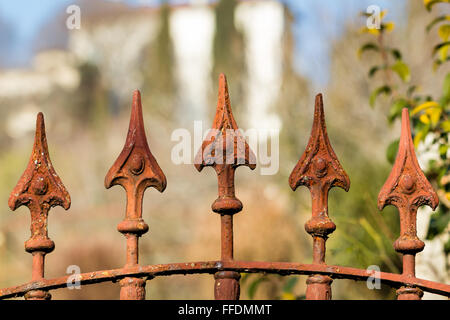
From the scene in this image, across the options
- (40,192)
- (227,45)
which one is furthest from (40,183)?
(227,45)

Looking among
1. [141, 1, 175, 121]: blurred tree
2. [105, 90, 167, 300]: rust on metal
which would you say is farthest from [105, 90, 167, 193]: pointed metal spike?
[141, 1, 175, 121]: blurred tree

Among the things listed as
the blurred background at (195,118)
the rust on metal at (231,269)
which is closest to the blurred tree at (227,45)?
the blurred background at (195,118)

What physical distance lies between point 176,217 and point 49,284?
23.5 metres

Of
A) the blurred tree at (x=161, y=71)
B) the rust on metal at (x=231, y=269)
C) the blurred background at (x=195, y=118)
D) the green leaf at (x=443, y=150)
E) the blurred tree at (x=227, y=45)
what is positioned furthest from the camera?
the blurred tree at (x=227, y=45)

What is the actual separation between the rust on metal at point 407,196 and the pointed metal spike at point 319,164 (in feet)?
0.36

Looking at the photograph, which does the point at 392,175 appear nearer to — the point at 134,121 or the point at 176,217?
the point at 134,121

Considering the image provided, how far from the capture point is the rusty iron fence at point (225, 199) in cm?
163

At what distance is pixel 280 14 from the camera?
112 ft

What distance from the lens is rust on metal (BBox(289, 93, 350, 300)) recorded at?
169cm

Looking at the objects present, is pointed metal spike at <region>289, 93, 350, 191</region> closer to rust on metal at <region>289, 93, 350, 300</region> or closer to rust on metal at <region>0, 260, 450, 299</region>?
rust on metal at <region>289, 93, 350, 300</region>

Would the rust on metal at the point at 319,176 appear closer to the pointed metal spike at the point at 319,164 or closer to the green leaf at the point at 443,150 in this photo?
the pointed metal spike at the point at 319,164
